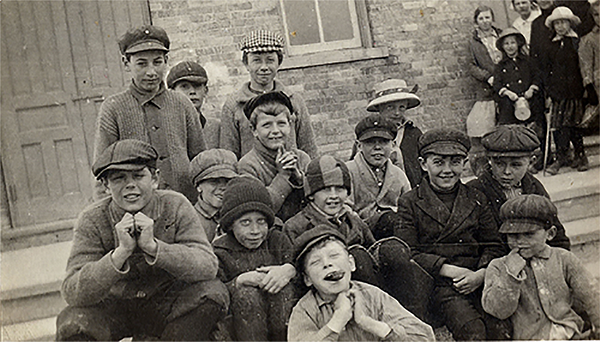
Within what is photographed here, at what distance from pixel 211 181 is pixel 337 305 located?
2.95 feet

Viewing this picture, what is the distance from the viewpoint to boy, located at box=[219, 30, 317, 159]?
3.28 metres

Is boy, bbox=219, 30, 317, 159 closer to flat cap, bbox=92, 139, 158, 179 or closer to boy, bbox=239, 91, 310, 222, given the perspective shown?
boy, bbox=239, 91, 310, 222

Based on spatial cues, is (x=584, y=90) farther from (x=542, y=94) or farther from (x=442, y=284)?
(x=442, y=284)

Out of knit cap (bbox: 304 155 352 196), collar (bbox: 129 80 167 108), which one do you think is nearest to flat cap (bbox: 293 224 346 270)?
knit cap (bbox: 304 155 352 196)

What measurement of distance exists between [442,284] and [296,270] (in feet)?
2.32

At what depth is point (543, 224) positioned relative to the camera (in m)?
2.61

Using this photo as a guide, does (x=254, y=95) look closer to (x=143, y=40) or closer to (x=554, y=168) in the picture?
(x=143, y=40)

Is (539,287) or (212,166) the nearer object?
(539,287)

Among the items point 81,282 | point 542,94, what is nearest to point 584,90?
point 542,94

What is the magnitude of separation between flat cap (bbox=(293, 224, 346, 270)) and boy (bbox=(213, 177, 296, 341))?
7 centimetres

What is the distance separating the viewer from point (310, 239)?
7.76 feet

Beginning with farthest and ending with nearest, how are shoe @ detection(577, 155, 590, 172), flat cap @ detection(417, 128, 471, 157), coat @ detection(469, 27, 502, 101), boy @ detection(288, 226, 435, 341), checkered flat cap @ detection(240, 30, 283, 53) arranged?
coat @ detection(469, 27, 502, 101) → shoe @ detection(577, 155, 590, 172) → checkered flat cap @ detection(240, 30, 283, 53) → flat cap @ detection(417, 128, 471, 157) → boy @ detection(288, 226, 435, 341)

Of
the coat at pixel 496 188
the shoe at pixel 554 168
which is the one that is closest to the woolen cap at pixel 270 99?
the coat at pixel 496 188

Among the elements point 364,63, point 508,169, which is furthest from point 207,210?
point 364,63
